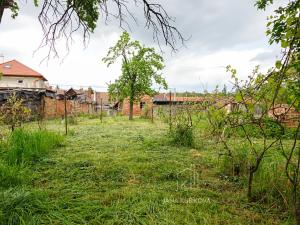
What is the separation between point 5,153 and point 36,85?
31.9 meters

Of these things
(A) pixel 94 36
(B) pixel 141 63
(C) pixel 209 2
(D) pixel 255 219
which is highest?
(B) pixel 141 63

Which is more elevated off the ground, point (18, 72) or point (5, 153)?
point (18, 72)

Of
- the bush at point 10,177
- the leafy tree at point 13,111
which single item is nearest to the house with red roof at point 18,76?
the leafy tree at point 13,111

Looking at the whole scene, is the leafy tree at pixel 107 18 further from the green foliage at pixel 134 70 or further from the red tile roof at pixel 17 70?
the red tile roof at pixel 17 70

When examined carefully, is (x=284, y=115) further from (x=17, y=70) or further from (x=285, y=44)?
(x=17, y=70)

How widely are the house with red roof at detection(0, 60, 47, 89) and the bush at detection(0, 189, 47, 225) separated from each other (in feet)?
104

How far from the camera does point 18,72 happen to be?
32.2 m

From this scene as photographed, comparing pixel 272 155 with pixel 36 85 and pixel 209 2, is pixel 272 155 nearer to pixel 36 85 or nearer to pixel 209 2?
pixel 209 2

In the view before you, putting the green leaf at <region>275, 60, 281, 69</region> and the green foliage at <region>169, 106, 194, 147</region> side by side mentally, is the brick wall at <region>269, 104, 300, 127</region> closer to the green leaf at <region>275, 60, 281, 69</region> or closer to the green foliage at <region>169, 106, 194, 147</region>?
the green leaf at <region>275, 60, 281, 69</region>

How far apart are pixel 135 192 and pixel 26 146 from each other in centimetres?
259

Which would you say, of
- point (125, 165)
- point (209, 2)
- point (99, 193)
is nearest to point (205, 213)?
point (99, 193)

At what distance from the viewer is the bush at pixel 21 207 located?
2.23 meters

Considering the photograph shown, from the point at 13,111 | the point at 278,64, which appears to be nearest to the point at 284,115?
the point at 278,64

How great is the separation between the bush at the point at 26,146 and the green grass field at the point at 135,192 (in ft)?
0.62
